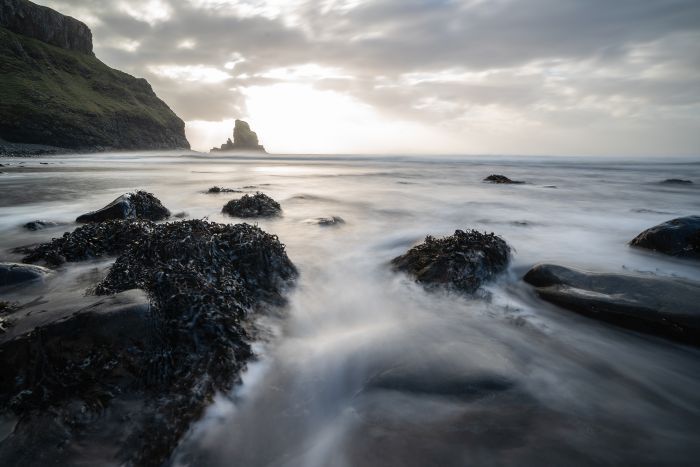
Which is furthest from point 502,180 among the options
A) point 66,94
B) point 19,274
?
point 66,94

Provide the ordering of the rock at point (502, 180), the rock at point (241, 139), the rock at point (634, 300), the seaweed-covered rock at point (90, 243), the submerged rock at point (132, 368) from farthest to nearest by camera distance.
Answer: the rock at point (241, 139) < the rock at point (502, 180) < the seaweed-covered rock at point (90, 243) < the rock at point (634, 300) < the submerged rock at point (132, 368)

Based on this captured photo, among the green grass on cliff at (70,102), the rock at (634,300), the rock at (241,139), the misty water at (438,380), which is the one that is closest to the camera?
the misty water at (438,380)

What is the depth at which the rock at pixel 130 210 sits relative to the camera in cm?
783

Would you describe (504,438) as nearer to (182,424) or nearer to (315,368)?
(315,368)

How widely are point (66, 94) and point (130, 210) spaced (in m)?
101

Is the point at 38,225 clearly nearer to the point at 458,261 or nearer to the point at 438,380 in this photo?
the point at 458,261

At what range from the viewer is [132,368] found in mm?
2514

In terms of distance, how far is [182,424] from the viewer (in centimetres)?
239

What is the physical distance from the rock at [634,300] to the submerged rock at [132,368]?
12.7 feet

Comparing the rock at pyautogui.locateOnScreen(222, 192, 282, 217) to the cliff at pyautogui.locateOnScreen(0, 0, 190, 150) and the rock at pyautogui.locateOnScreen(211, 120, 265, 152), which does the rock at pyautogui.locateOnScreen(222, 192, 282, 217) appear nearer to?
the cliff at pyautogui.locateOnScreen(0, 0, 190, 150)

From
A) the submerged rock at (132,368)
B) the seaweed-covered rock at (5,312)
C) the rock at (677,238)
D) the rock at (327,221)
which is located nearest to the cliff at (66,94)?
the rock at (327,221)

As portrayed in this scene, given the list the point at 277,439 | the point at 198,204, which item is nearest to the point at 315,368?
the point at 277,439

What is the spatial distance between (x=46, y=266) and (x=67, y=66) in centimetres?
12221

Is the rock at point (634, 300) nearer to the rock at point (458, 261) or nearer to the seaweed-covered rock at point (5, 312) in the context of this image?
the rock at point (458, 261)
